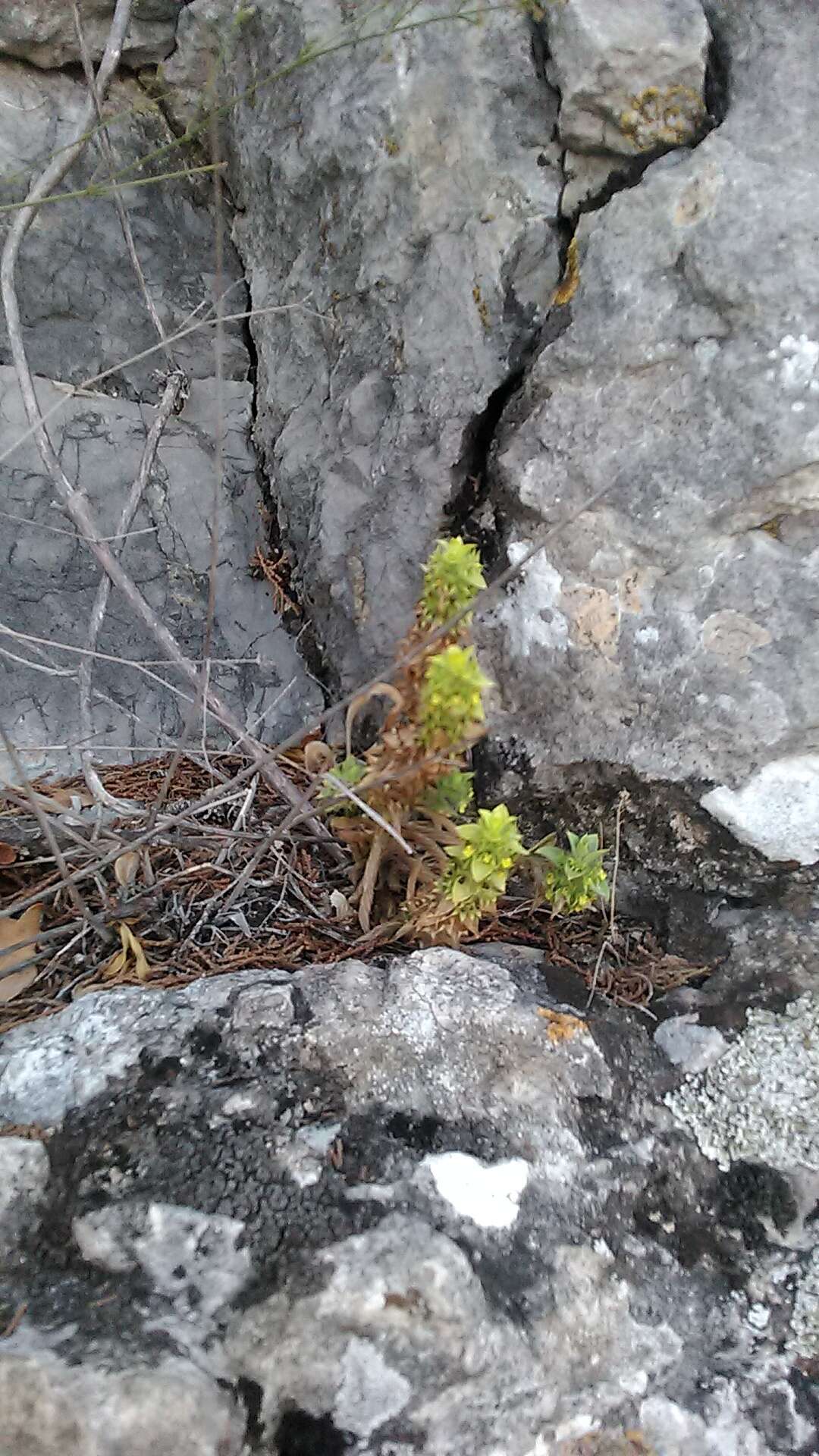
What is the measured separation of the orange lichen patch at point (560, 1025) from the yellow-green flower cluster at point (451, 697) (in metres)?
0.53

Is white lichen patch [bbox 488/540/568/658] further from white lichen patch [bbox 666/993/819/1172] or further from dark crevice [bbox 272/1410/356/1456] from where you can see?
dark crevice [bbox 272/1410/356/1456]

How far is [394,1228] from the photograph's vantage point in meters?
1.34

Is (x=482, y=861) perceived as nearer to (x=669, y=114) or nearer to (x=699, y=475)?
(x=699, y=475)

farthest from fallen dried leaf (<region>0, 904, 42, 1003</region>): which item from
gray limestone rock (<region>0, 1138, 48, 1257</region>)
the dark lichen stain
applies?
the dark lichen stain

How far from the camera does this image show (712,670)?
1.85 meters

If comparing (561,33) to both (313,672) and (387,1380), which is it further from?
(387,1380)

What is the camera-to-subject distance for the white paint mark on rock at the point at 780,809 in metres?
1.80

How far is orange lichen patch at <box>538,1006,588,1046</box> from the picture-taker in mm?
1672

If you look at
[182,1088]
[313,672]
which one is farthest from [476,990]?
[313,672]

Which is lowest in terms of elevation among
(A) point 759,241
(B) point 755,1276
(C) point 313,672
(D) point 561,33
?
(B) point 755,1276

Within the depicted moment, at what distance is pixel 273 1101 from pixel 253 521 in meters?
1.74

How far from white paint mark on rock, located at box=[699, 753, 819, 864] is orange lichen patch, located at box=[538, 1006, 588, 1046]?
1.60ft

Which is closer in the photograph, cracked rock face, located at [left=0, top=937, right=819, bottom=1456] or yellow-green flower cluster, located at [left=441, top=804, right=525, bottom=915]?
cracked rock face, located at [left=0, top=937, right=819, bottom=1456]

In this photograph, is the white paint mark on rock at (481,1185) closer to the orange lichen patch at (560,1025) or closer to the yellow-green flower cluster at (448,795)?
the orange lichen patch at (560,1025)
